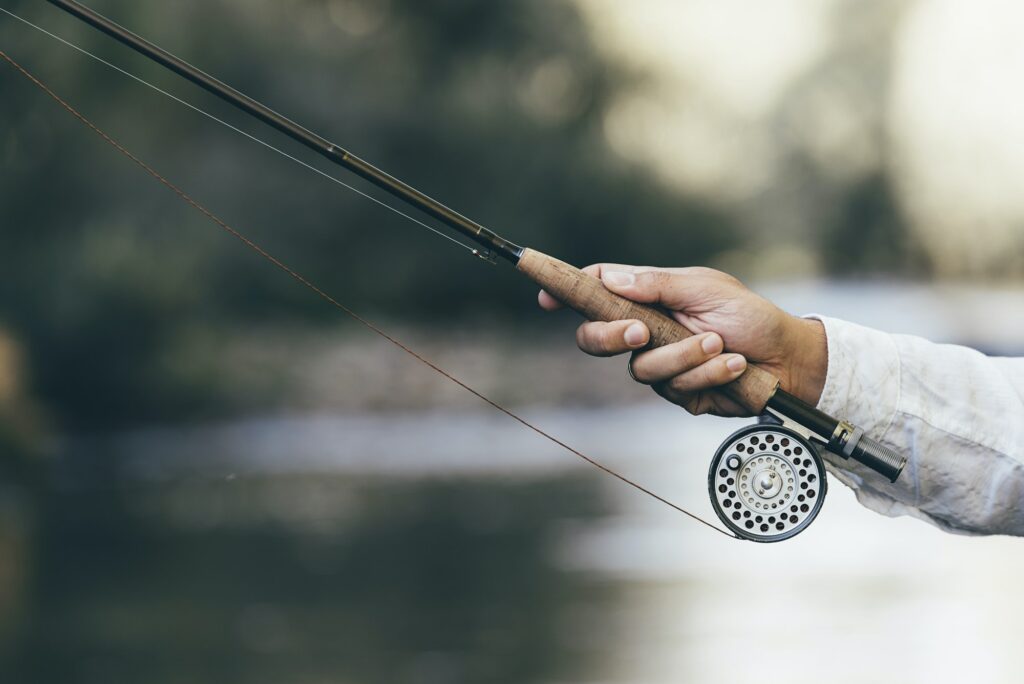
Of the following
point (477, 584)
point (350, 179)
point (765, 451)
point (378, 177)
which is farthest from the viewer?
point (350, 179)

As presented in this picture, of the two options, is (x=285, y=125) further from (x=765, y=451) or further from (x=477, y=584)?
(x=477, y=584)

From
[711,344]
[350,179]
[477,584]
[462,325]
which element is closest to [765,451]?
[711,344]

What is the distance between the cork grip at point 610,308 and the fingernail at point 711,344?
0.05m

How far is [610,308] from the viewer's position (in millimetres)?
1887

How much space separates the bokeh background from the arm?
2.51 meters

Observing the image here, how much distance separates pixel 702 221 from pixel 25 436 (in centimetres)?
790

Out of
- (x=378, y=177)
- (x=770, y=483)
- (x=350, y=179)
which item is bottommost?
(x=350, y=179)

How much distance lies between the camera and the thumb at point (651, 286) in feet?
6.16

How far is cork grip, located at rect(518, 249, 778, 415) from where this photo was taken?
184 centimetres

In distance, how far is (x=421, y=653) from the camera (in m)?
4.68

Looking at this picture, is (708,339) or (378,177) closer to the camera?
(378,177)

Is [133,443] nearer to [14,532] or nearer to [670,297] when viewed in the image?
[14,532]

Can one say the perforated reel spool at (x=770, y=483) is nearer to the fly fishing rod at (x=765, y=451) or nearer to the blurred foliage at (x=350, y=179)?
the fly fishing rod at (x=765, y=451)

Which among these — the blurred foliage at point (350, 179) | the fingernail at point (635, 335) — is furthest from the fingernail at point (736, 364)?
the blurred foliage at point (350, 179)
